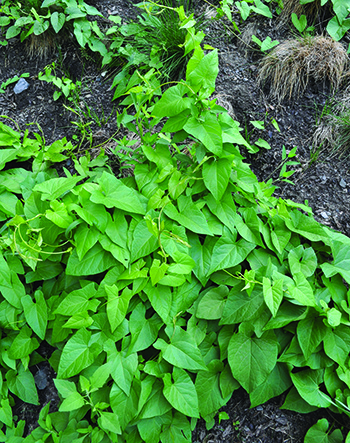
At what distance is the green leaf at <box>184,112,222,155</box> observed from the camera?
1.61 metres

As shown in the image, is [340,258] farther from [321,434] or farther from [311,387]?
[321,434]

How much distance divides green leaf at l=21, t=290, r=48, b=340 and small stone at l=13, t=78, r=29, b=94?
5.80 feet

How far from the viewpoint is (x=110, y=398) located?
5.25ft

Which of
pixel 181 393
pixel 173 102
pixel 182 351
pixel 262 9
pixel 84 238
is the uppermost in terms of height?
pixel 262 9

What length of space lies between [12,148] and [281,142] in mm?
1849

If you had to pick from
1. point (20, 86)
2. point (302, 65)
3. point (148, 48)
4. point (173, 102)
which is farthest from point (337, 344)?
point (20, 86)

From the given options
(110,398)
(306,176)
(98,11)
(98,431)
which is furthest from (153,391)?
(98,11)

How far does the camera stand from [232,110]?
250cm

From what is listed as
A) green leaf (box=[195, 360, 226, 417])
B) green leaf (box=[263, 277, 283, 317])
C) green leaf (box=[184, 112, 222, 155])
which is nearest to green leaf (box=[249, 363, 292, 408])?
green leaf (box=[195, 360, 226, 417])

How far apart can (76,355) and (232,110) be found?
1899mm

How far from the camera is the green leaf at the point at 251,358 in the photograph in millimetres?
1626

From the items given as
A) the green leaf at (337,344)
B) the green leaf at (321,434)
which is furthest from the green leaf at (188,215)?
the green leaf at (321,434)

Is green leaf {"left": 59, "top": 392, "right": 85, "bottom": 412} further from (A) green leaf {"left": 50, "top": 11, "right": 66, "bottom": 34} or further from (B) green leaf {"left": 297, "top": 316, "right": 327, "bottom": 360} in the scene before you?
(A) green leaf {"left": 50, "top": 11, "right": 66, "bottom": 34}

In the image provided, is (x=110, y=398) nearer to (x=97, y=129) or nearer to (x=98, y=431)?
(x=98, y=431)
